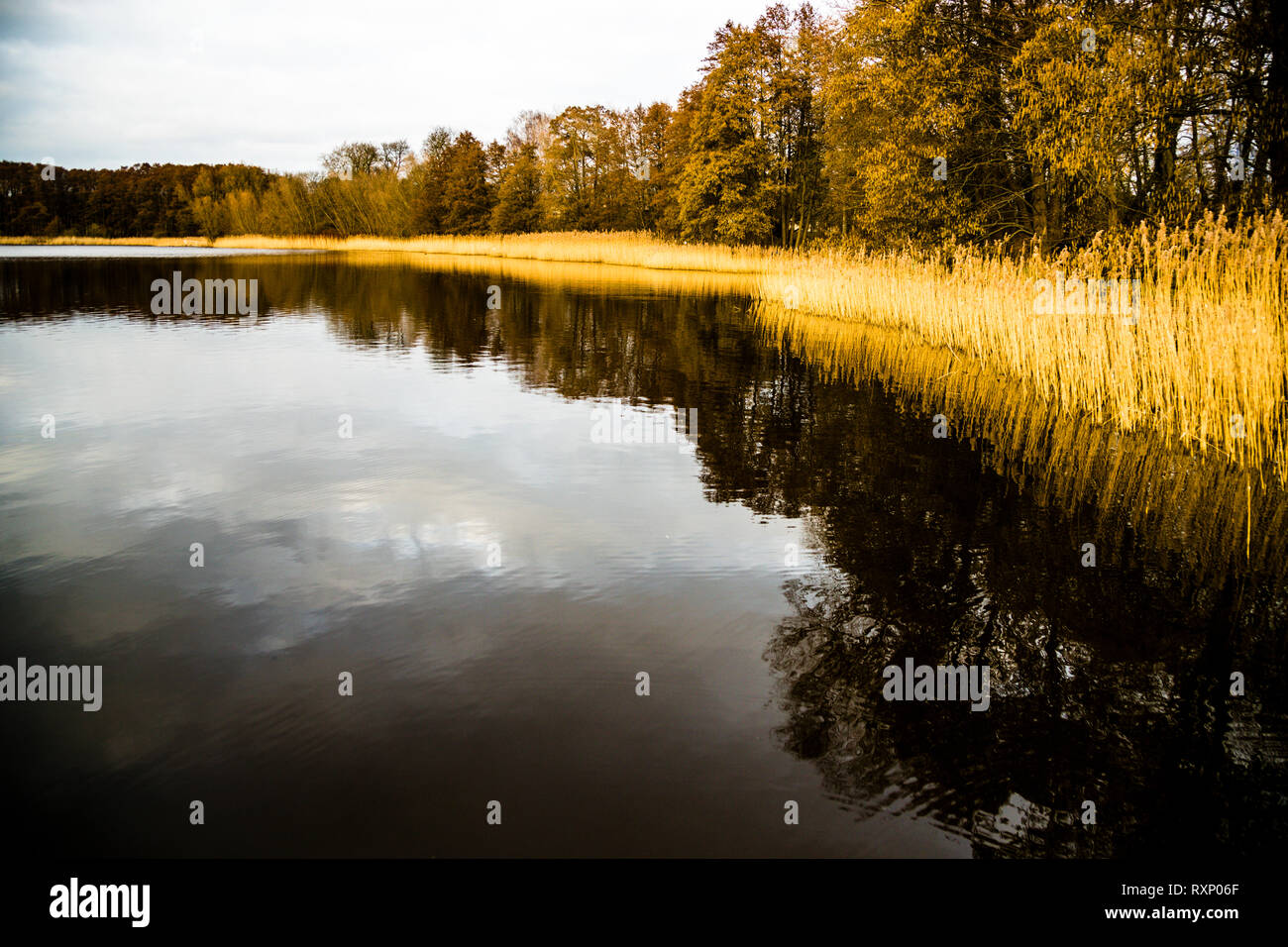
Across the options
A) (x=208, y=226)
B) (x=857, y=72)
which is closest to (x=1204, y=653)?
(x=857, y=72)

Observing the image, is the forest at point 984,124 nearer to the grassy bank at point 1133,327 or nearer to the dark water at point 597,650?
the grassy bank at point 1133,327

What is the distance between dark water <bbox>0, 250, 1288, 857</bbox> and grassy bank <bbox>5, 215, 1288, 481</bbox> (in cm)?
225

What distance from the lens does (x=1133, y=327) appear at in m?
9.74

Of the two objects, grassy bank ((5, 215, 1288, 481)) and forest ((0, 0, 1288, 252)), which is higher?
forest ((0, 0, 1288, 252))

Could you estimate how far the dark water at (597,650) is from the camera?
10.9 feet

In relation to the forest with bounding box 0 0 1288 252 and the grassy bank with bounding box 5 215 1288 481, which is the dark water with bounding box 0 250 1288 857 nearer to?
the grassy bank with bounding box 5 215 1288 481

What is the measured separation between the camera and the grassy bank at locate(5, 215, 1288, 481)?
7969 mm

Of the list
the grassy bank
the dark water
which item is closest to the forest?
the grassy bank

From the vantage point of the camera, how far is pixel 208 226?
82.0 metres

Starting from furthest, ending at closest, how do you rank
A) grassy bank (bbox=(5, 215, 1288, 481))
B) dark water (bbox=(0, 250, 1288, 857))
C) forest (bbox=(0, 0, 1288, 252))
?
forest (bbox=(0, 0, 1288, 252)) → grassy bank (bbox=(5, 215, 1288, 481)) → dark water (bbox=(0, 250, 1288, 857))

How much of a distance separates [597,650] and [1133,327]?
27.0 feet

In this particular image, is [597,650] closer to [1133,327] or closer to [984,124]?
[1133,327]

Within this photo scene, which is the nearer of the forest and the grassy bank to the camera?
the grassy bank

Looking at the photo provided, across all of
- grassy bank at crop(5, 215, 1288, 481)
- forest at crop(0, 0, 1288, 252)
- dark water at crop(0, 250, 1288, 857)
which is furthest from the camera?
forest at crop(0, 0, 1288, 252)
